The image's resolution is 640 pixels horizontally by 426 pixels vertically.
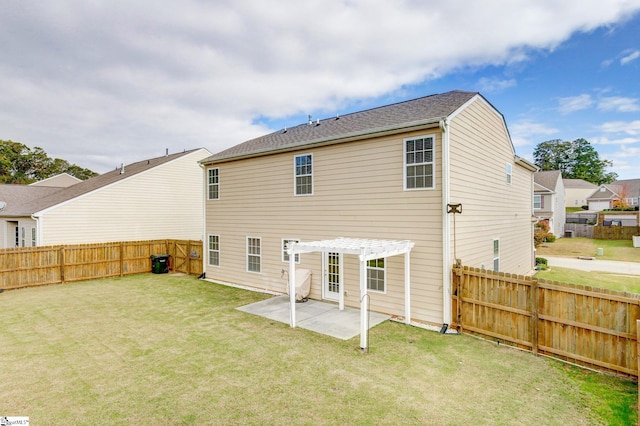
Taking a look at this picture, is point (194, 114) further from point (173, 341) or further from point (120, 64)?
point (173, 341)

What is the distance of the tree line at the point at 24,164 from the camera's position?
42.2 meters

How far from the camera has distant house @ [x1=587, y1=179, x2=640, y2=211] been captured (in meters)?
44.6

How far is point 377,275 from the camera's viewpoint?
8.80m

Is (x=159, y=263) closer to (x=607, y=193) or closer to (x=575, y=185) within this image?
(x=607, y=193)

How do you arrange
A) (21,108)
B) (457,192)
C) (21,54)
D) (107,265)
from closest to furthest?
(457,192)
(21,54)
(107,265)
(21,108)

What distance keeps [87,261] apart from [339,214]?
39.8 ft

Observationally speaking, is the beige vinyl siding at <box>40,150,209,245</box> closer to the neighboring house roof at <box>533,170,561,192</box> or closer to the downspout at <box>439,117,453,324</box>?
the downspout at <box>439,117,453,324</box>

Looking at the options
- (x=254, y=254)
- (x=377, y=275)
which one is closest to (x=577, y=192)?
(x=377, y=275)

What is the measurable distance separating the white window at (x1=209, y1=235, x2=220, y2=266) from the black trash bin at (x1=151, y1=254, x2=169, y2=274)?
329cm

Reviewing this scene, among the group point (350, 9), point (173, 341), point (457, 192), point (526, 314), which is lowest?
point (173, 341)

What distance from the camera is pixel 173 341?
267 inches

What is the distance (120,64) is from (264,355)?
1385 centimetres

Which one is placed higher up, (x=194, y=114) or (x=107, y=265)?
(x=194, y=114)

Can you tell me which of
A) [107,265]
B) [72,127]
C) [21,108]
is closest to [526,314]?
[107,265]
